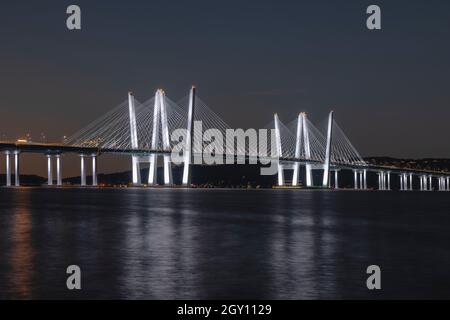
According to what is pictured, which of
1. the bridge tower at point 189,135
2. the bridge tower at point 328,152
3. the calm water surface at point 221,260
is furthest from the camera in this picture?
the bridge tower at point 328,152

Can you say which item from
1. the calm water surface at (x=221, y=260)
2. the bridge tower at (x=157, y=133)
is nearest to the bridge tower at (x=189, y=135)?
the bridge tower at (x=157, y=133)

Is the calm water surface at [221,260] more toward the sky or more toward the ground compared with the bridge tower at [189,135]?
more toward the ground

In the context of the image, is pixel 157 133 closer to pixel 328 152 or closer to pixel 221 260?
pixel 328 152

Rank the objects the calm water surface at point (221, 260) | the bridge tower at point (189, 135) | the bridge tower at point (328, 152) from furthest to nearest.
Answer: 1. the bridge tower at point (328, 152)
2. the bridge tower at point (189, 135)
3. the calm water surface at point (221, 260)

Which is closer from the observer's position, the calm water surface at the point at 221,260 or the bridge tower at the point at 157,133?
the calm water surface at the point at 221,260

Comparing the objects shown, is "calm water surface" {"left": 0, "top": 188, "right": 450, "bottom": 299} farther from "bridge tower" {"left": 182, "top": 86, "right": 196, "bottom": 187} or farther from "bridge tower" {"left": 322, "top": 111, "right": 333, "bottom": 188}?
"bridge tower" {"left": 322, "top": 111, "right": 333, "bottom": 188}

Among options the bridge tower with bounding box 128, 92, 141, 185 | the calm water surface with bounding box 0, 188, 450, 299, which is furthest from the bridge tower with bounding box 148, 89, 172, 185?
the calm water surface with bounding box 0, 188, 450, 299

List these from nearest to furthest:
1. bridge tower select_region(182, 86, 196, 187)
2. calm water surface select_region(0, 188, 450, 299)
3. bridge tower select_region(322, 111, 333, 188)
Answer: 1. calm water surface select_region(0, 188, 450, 299)
2. bridge tower select_region(182, 86, 196, 187)
3. bridge tower select_region(322, 111, 333, 188)

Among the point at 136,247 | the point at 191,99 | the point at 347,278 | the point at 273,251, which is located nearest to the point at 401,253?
the point at 273,251

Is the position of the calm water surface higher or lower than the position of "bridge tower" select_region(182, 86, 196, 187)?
lower

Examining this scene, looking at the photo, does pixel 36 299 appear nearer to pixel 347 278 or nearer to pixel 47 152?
pixel 347 278

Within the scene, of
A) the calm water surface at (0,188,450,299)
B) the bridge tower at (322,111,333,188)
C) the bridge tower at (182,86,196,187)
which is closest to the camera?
the calm water surface at (0,188,450,299)

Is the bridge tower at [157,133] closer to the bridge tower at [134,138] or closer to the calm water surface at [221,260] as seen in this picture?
the bridge tower at [134,138]

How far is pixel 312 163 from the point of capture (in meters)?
136
